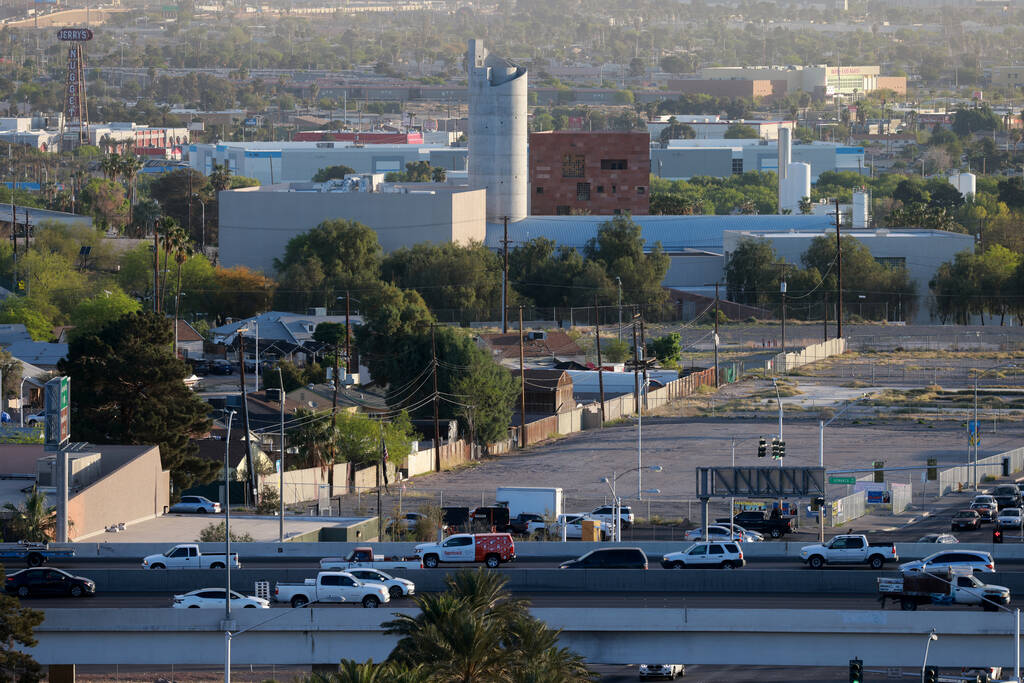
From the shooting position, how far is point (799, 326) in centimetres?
11238

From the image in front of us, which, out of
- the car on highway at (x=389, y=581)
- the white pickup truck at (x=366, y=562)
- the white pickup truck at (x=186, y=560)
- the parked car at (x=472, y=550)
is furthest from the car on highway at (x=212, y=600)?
the parked car at (x=472, y=550)

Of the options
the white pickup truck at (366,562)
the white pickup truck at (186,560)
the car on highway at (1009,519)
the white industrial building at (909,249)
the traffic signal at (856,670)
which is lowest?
the car on highway at (1009,519)

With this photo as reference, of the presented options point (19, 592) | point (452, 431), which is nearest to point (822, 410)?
point (452, 431)

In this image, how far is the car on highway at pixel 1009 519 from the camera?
52647 millimetres

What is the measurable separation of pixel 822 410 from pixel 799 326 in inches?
1274

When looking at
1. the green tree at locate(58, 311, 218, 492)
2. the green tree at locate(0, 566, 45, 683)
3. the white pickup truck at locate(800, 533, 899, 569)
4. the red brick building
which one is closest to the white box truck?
the green tree at locate(58, 311, 218, 492)

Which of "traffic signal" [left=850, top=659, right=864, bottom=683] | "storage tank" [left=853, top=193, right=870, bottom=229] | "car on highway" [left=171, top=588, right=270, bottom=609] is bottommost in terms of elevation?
"car on highway" [left=171, top=588, right=270, bottom=609]

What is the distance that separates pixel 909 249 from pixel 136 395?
7482 cm

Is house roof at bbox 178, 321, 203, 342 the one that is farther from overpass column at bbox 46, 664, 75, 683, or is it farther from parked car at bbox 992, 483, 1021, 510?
overpass column at bbox 46, 664, 75, 683

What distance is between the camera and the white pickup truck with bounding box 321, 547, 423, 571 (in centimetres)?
3897

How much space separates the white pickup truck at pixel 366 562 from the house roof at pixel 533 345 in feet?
169

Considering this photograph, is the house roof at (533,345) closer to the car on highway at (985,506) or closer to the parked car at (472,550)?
the car on highway at (985,506)

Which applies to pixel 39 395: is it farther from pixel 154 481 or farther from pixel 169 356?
pixel 154 481

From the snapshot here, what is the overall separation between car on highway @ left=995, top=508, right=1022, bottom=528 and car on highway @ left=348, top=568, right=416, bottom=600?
2195 cm
